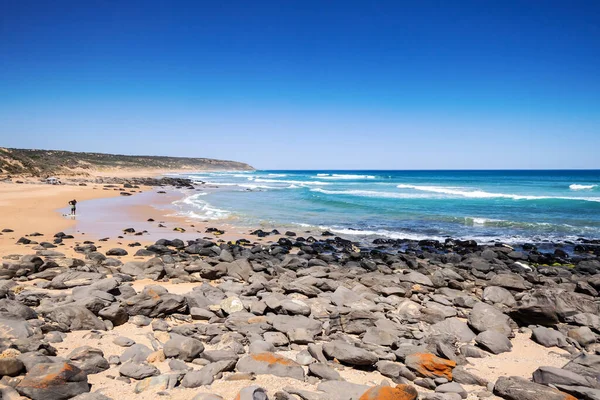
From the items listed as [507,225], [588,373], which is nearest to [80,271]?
[588,373]

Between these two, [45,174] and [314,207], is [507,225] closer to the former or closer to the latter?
[314,207]

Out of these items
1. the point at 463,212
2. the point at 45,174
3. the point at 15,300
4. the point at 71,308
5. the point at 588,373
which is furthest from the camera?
the point at 45,174

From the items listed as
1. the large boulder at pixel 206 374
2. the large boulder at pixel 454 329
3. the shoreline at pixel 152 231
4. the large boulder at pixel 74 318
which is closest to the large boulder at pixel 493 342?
the large boulder at pixel 454 329

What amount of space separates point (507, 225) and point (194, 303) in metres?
19.6

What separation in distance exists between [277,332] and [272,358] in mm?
1078

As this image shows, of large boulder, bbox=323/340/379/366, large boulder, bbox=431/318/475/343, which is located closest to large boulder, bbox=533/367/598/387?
large boulder, bbox=431/318/475/343

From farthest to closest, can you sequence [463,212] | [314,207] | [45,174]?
[45,174], [314,207], [463,212]

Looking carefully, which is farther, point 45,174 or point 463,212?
point 45,174

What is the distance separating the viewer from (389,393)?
13.9 feet

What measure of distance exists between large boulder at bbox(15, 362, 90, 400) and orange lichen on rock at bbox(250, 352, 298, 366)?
1.99 meters

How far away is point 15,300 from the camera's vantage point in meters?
6.62

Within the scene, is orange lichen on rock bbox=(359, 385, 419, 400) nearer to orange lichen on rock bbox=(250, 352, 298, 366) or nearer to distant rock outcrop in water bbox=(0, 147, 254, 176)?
orange lichen on rock bbox=(250, 352, 298, 366)

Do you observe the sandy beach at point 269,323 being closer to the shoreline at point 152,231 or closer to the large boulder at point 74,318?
the large boulder at point 74,318

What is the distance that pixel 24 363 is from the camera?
4.49 metres
